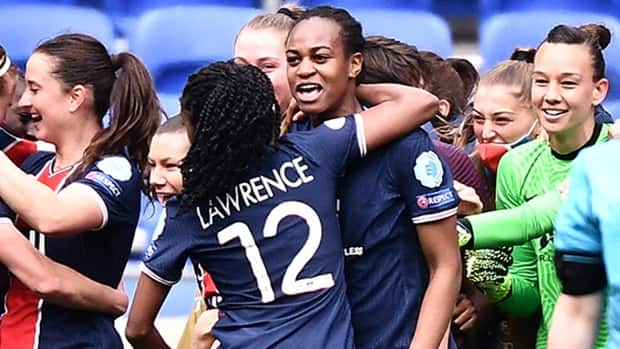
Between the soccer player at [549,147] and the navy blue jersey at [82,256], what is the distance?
36.3 inches

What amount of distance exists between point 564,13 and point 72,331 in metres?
4.08

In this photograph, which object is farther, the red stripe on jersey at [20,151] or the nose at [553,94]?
the red stripe on jersey at [20,151]

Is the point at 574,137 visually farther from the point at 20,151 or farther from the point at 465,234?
the point at 20,151

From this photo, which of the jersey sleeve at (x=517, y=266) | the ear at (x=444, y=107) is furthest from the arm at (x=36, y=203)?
the ear at (x=444, y=107)

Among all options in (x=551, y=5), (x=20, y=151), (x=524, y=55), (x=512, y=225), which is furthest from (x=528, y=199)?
(x=551, y=5)

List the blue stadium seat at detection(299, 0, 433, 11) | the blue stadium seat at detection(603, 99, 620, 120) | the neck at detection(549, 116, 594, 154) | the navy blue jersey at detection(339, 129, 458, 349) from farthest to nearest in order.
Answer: the blue stadium seat at detection(299, 0, 433, 11), the blue stadium seat at detection(603, 99, 620, 120), the neck at detection(549, 116, 594, 154), the navy blue jersey at detection(339, 129, 458, 349)

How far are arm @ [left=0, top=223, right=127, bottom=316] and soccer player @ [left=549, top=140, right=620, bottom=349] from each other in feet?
4.27

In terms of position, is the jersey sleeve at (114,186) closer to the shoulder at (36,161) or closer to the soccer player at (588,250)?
the shoulder at (36,161)

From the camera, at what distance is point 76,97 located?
140 inches

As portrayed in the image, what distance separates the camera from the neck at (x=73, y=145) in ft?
11.7

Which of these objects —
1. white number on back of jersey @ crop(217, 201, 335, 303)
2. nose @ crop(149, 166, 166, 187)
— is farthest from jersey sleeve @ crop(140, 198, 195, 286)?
nose @ crop(149, 166, 166, 187)

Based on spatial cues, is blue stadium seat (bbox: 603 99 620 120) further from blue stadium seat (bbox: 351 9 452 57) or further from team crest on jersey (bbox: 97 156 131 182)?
team crest on jersey (bbox: 97 156 131 182)

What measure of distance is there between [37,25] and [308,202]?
4.04 metres

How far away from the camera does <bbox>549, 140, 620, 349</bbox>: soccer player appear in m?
2.34
